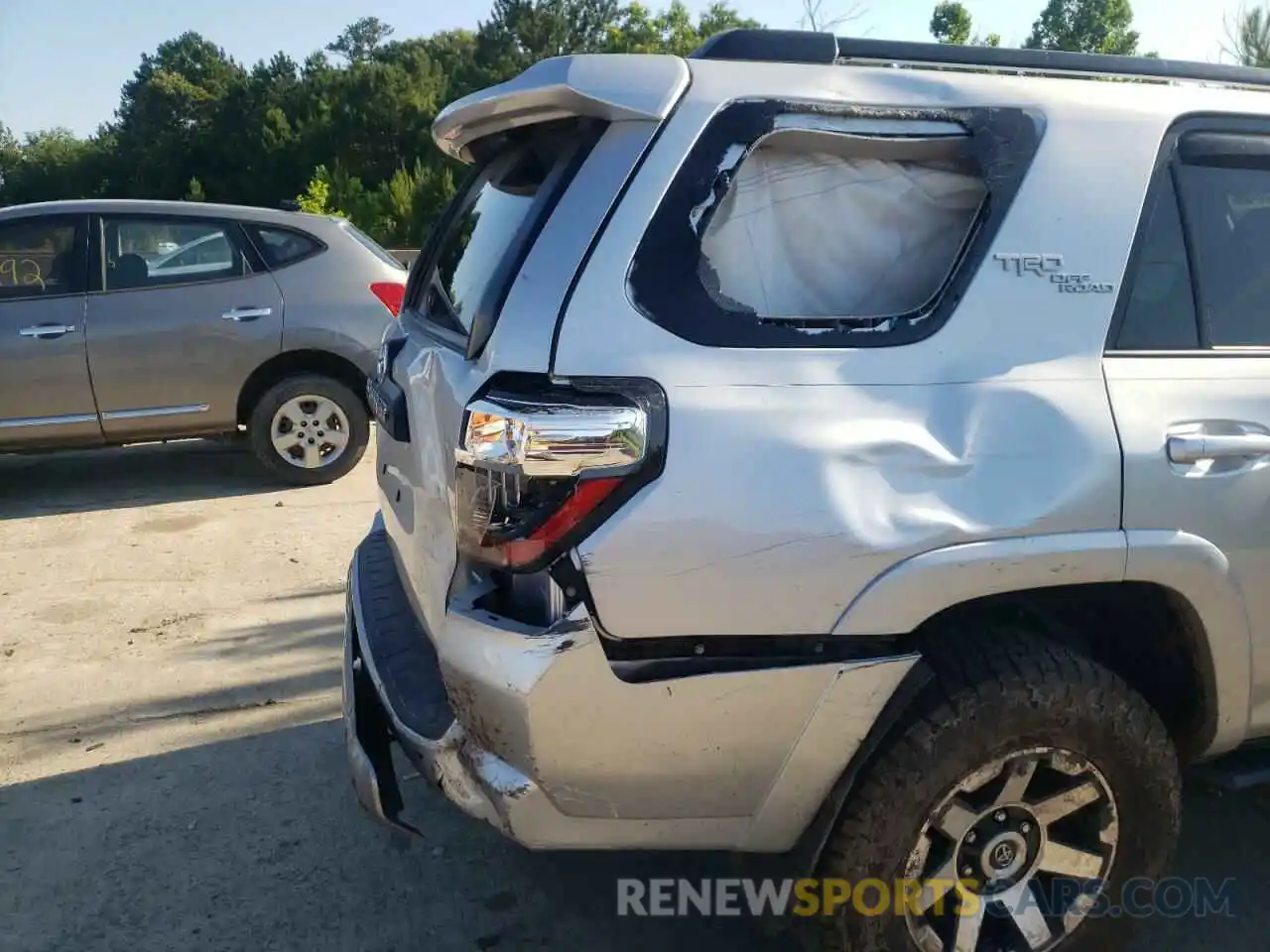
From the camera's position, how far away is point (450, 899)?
2990 millimetres

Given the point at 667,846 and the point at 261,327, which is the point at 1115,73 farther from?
the point at 261,327

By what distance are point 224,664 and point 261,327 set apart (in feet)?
9.82

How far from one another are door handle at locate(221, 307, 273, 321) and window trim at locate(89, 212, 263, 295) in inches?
8.3

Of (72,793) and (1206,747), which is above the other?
(1206,747)

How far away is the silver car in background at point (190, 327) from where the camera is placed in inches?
259

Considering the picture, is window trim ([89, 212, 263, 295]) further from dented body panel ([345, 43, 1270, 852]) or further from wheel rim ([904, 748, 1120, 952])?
wheel rim ([904, 748, 1120, 952])

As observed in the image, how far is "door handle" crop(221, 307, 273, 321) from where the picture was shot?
683 centimetres

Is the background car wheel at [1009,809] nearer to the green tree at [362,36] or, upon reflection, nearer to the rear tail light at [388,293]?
the rear tail light at [388,293]

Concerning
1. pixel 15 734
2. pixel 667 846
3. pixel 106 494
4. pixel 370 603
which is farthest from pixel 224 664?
pixel 106 494

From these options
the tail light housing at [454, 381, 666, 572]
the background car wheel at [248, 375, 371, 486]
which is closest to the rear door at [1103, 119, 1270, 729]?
the tail light housing at [454, 381, 666, 572]

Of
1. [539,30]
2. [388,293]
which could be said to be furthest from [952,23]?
[388,293]

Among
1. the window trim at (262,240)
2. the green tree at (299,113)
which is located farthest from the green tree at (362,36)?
the window trim at (262,240)

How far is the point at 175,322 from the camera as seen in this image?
6.73 meters

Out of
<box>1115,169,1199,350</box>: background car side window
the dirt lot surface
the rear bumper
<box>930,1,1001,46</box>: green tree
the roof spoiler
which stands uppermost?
<box>930,1,1001,46</box>: green tree
